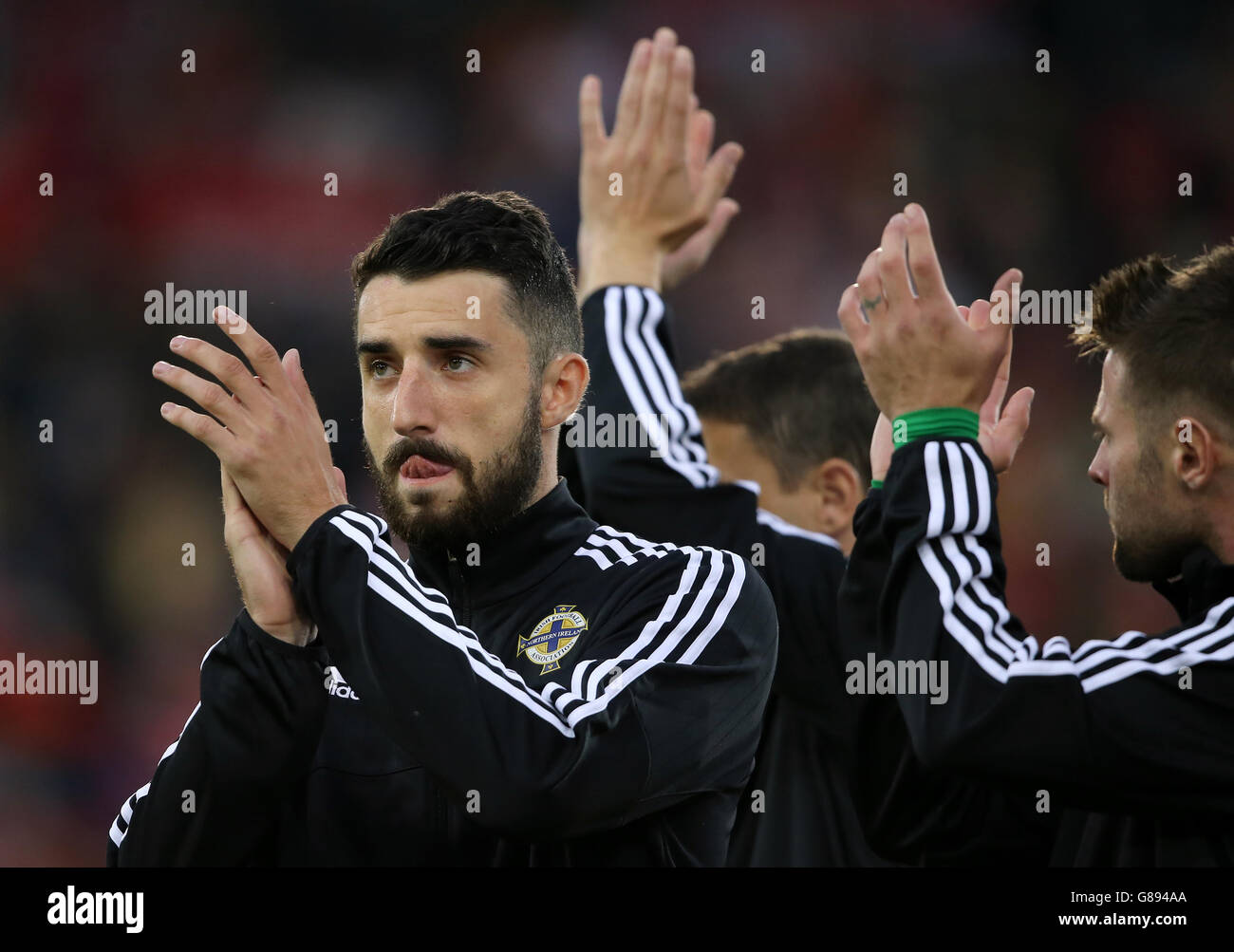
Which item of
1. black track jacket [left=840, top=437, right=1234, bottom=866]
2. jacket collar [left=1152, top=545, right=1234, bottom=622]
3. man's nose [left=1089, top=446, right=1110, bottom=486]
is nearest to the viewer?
black track jacket [left=840, top=437, right=1234, bottom=866]

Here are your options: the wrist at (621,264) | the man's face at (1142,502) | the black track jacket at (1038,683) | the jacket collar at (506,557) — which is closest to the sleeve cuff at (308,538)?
the jacket collar at (506,557)

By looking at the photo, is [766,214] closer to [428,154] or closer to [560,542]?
[428,154]

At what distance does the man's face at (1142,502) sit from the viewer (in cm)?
252

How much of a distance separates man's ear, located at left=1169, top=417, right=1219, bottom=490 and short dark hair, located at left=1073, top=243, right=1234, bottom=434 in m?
0.03

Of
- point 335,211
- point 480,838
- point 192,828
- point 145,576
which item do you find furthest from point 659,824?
point 335,211

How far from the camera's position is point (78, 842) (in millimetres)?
6090

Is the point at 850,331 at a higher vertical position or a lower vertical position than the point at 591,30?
lower

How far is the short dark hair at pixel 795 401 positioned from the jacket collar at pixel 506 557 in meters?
1.44

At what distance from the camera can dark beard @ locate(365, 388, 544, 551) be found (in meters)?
2.50

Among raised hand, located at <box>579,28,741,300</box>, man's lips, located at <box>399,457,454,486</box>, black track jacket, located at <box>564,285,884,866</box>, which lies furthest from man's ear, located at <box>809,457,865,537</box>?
man's lips, located at <box>399,457,454,486</box>

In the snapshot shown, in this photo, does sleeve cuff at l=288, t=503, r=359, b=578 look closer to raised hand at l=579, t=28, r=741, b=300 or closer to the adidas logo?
the adidas logo

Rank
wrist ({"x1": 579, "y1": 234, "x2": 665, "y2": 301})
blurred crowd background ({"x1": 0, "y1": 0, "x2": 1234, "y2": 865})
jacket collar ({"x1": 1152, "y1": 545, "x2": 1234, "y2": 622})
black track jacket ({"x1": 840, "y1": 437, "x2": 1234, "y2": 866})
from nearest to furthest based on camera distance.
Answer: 1. black track jacket ({"x1": 840, "y1": 437, "x2": 1234, "y2": 866})
2. jacket collar ({"x1": 1152, "y1": 545, "x2": 1234, "y2": 622})
3. wrist ({"x1": 579, "y1": 234, "x2": 665, "y2": 301})
4. blurred crowd background ({"x1": 0, "y1": 0, "x2": 1234, "y2": 865})

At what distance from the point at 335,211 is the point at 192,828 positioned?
484 centimetres
